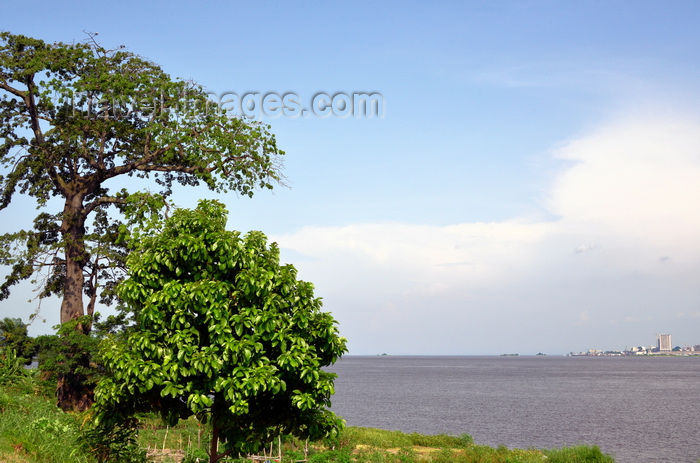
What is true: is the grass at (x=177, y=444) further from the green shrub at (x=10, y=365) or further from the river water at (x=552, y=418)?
the river water at (x=552, y=418)

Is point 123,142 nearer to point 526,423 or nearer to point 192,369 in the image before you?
point 192,369

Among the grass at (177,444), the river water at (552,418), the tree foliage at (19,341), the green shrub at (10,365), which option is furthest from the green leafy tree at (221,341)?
the river water at (552,418)

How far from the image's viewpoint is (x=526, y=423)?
60.2 meters

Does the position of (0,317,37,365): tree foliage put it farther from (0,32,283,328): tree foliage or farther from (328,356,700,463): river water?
(328,356,700,463): river water

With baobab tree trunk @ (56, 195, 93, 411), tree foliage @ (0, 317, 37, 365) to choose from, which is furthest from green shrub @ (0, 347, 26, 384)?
baobab tree trunk @ (56, 195, 93, 411)

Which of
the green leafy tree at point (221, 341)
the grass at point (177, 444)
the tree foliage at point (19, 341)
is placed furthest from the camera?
the tree foliage at point (19, 341)

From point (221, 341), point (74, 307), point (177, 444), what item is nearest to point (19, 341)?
point (74, 307)

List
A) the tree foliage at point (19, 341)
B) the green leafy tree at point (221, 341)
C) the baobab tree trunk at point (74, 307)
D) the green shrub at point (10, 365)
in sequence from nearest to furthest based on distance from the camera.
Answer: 1. the green leafy tree at point (221, 341)
2. the green shrub at point (10, 365)
3. the baobab tree trunk at point (74, 307)
4. the tree foliage at point (19, 341)

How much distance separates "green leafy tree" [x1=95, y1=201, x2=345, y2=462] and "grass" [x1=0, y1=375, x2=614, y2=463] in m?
3.54

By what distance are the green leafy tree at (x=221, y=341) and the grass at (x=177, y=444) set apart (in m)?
3.54

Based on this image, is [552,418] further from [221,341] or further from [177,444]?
[221,341]

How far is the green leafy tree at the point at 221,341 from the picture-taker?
41.3 ft

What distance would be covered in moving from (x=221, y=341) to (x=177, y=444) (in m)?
13.9

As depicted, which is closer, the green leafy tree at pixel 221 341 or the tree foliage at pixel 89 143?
the green leafy tree at pixel 221 341
